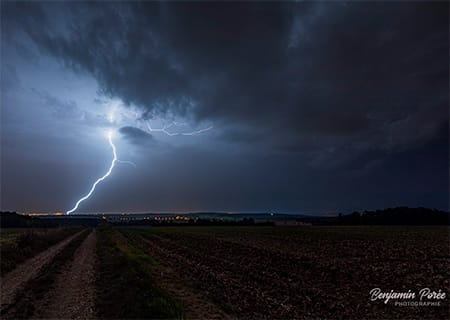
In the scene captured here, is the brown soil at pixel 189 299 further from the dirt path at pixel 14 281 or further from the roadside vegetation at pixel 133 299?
the dirt path at pixel 14 281

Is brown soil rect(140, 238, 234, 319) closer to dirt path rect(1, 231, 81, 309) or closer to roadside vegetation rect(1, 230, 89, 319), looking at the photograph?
roadside vegetation rect(1, 230, 89, 319)

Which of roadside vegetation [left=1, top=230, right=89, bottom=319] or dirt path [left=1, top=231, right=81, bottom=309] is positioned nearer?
roadside vegetation [left=1, top=230, right=89, bottom=319]

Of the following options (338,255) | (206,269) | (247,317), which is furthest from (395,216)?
(247,317)

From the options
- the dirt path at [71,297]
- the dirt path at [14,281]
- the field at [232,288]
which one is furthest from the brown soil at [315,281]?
the dirt path at [14,281]

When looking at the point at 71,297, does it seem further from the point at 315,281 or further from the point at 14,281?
the point at 315,281

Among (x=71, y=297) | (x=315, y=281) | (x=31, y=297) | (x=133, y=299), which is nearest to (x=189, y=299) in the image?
(x=133, y=299)

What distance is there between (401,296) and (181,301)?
8.98 m

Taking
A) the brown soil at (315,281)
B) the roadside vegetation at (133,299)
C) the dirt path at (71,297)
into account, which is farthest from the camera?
the brown soil at (315,281)

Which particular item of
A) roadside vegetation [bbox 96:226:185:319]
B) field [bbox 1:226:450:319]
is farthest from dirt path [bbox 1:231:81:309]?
roadside vegetation [bbox 96:226:185:319]

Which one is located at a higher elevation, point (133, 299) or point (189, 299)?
point (133, 299)

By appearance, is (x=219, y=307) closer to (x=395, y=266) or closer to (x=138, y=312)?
(x=138, y=312)

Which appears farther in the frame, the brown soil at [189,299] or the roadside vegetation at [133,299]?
the brown soil at [189,299]

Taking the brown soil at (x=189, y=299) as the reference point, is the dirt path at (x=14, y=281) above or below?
above

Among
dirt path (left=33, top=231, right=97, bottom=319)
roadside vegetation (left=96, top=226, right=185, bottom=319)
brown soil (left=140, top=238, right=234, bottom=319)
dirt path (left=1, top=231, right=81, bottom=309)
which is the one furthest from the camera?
dirt path (left=1, top=231, right=81, bottom=309)
